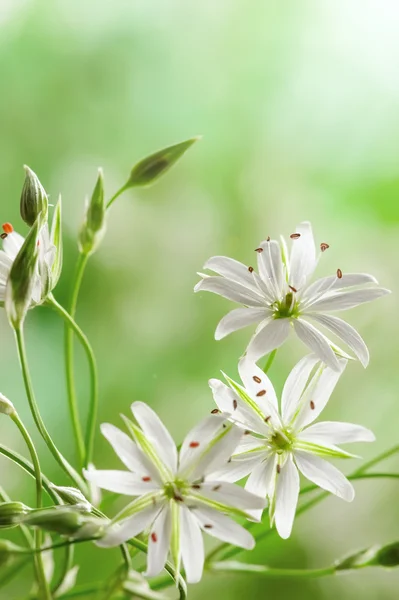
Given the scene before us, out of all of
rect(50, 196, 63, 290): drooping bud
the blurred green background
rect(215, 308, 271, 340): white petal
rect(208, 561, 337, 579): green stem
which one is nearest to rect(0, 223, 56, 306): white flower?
rect(50, 196, 63, 290): drooping bud

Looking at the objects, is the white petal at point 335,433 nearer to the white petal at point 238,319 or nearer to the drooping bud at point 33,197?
the white petal at point 238,319

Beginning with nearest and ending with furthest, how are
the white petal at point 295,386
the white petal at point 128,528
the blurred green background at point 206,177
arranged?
the white petal at point 128,528 < the white petal at point 295,386 < the blurred green background at point 206,177

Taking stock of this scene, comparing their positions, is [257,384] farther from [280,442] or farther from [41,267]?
[41,267]

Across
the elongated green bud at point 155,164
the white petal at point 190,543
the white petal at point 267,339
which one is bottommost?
the white petal at point 190,543

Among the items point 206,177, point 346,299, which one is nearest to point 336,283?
point 346,299

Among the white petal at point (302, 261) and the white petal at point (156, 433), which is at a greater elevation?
the white petal at point (302, 261)

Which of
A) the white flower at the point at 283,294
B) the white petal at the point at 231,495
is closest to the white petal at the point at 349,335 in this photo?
the white flower at the point at 283,294

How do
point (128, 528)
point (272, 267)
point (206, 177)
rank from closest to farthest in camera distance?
point (128, 528) → point (272, 267) → point (206, 177)
